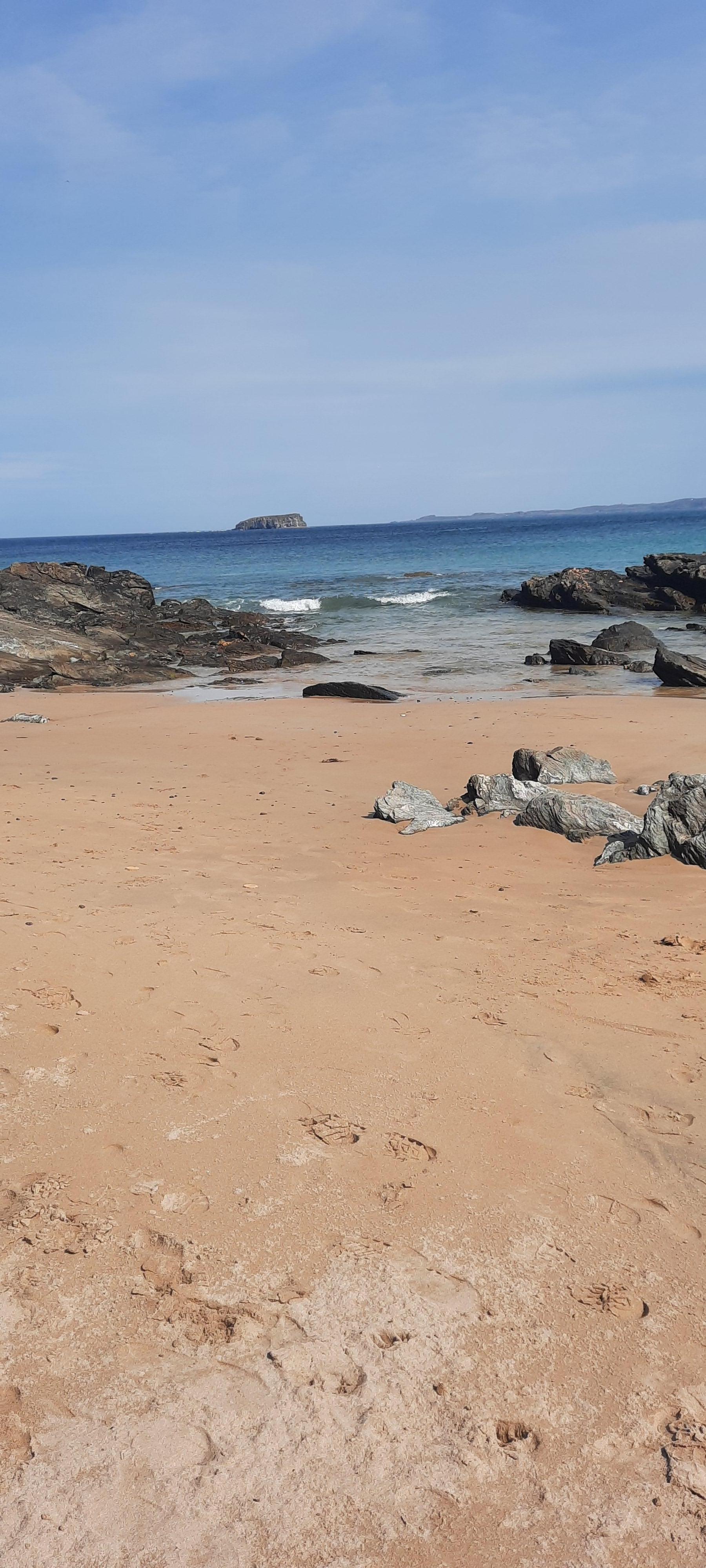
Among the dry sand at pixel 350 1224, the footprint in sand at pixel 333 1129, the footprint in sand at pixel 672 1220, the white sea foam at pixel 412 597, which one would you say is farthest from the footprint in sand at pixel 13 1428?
the white sea foam at pixel 412 597

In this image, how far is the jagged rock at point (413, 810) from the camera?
267 inches

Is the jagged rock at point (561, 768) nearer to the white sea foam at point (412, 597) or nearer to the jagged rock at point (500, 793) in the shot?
the jagged rock at point (500, 793)

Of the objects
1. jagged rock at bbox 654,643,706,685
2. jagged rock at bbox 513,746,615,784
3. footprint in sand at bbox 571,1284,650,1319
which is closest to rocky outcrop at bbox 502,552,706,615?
jagged rock at bbox 654,643,706,685

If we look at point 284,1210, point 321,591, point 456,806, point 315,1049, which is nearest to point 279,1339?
point 284,1210

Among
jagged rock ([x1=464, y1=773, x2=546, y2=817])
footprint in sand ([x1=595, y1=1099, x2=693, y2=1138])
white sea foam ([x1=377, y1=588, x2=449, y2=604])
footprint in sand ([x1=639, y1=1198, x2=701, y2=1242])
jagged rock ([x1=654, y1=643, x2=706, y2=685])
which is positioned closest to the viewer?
footprint in sand ([x1=639, y1=1198, x2=701, y2=1242])

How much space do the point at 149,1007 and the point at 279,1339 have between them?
5.60ft

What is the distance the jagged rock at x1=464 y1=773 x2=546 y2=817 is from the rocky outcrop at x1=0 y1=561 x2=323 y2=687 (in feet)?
36.4

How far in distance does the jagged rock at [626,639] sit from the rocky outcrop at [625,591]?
24.0 feet

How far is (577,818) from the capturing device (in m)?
6.53

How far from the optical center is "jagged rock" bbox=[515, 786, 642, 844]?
21.2 feet

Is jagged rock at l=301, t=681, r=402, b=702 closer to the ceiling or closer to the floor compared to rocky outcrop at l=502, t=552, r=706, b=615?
closer to the floor

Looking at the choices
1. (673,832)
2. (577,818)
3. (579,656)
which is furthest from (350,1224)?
(579,656)

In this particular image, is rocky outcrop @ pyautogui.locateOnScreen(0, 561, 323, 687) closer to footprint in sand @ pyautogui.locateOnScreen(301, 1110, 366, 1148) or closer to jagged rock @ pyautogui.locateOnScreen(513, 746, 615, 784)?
jagged rock @ pyautogui.locateOnScreen(513, 746, 615, 784)

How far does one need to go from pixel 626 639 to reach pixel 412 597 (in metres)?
14.6
